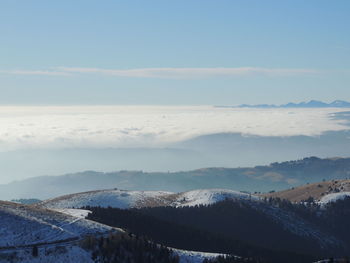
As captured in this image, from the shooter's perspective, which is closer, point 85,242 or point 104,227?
point 85,242

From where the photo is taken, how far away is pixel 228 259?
600 ft

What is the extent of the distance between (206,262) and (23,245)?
1820 inches

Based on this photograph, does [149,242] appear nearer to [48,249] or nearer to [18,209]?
[48,249]

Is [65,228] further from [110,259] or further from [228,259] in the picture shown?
[228,259]

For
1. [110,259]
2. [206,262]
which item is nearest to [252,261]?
[206,262]

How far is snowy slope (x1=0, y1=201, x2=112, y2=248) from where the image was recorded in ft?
559

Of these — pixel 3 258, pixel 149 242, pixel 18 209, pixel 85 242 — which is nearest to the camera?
pixel 3 258

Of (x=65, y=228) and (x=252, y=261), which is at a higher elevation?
(x=65, y=228)

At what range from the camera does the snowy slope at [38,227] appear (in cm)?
17050

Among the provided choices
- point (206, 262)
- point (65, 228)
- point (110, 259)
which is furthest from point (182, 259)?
point (65, 228)

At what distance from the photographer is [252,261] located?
614 feet

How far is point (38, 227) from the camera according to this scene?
589 ft

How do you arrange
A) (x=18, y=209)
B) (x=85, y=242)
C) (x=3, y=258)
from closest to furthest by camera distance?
(x=3, y=258) → (x=85, y=242) → (x=18, y=209)

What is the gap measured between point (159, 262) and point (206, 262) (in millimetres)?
12720
